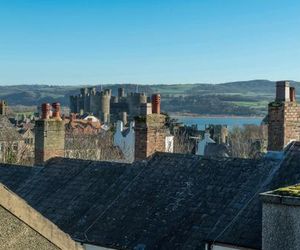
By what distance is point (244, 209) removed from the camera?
48.3 ft

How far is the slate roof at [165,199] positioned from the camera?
48.3 ft

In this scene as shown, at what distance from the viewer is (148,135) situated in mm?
18781

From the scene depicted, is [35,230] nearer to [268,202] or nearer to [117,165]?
[268,202]

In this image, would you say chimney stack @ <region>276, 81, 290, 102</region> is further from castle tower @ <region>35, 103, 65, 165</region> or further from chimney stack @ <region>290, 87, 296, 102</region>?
castle tower @ <region>35, 103, 65, 165</region>

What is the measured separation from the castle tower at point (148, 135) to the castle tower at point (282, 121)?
12.6ft

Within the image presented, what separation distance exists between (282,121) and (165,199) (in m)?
3.83

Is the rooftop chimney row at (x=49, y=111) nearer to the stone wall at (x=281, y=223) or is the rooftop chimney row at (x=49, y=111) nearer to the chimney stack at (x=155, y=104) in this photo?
the chimney stack at (x=155, y=104)

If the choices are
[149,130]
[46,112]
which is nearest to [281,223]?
[149,130]

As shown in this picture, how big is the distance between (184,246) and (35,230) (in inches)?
362

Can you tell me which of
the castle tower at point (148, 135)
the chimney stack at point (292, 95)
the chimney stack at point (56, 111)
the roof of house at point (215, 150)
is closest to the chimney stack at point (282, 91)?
the chimney stack at point (292, 95)

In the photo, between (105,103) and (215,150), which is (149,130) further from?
(105,103)

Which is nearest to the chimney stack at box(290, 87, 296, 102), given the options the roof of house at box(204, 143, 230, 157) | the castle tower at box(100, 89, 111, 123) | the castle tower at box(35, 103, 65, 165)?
the castle tower at box(35, 103, 65, 165)

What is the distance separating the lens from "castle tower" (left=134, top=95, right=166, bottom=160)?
1875 centimetres

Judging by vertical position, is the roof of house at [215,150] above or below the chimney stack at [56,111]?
below
